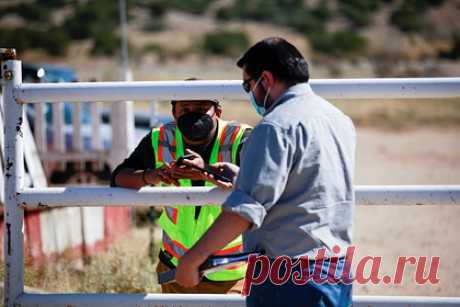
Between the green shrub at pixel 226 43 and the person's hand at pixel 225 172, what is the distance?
185 ft

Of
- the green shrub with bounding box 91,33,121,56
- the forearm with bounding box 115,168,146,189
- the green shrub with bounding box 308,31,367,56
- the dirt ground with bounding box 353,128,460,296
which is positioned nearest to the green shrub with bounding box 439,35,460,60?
the green shrub with bounding box 308,31,367,56

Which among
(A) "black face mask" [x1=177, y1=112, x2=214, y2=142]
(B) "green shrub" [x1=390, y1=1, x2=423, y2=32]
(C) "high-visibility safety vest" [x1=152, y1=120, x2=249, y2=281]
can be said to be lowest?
(B) "green shrub" [x1=390, y1=1, x2=423, y2=32]

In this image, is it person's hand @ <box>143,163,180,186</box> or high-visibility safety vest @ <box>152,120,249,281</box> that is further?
high-visibility safety vest @ <box>152,120,249,281</box>

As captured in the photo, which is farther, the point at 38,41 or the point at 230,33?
the point at 230,33

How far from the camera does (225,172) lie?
329 centimetres

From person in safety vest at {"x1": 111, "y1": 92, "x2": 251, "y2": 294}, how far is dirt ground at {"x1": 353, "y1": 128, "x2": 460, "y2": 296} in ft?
7.13

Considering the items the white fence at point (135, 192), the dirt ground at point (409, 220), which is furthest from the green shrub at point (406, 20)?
the white fence at point (135, 192)

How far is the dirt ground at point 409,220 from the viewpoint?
6.43m

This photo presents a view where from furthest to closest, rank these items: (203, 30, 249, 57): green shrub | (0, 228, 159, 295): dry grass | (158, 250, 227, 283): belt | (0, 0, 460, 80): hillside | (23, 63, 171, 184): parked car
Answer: (203, 30, 249, 57): green shrub
(0, 0, 460, 80): hillside
(23, 63, 171, 184): parked car
(0, 228, 159, 295): dry grass
(158, 250, 227, 283): belt

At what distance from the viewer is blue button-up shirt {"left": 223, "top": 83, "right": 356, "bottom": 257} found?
2.59 metres

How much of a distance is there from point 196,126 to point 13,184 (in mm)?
862

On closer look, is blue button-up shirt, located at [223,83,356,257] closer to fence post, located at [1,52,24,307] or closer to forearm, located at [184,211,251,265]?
forearm, located at [184,211,251,265]

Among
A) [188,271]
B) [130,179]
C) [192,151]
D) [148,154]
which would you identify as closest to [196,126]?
[192,151]

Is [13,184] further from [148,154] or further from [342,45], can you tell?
[342,45]
